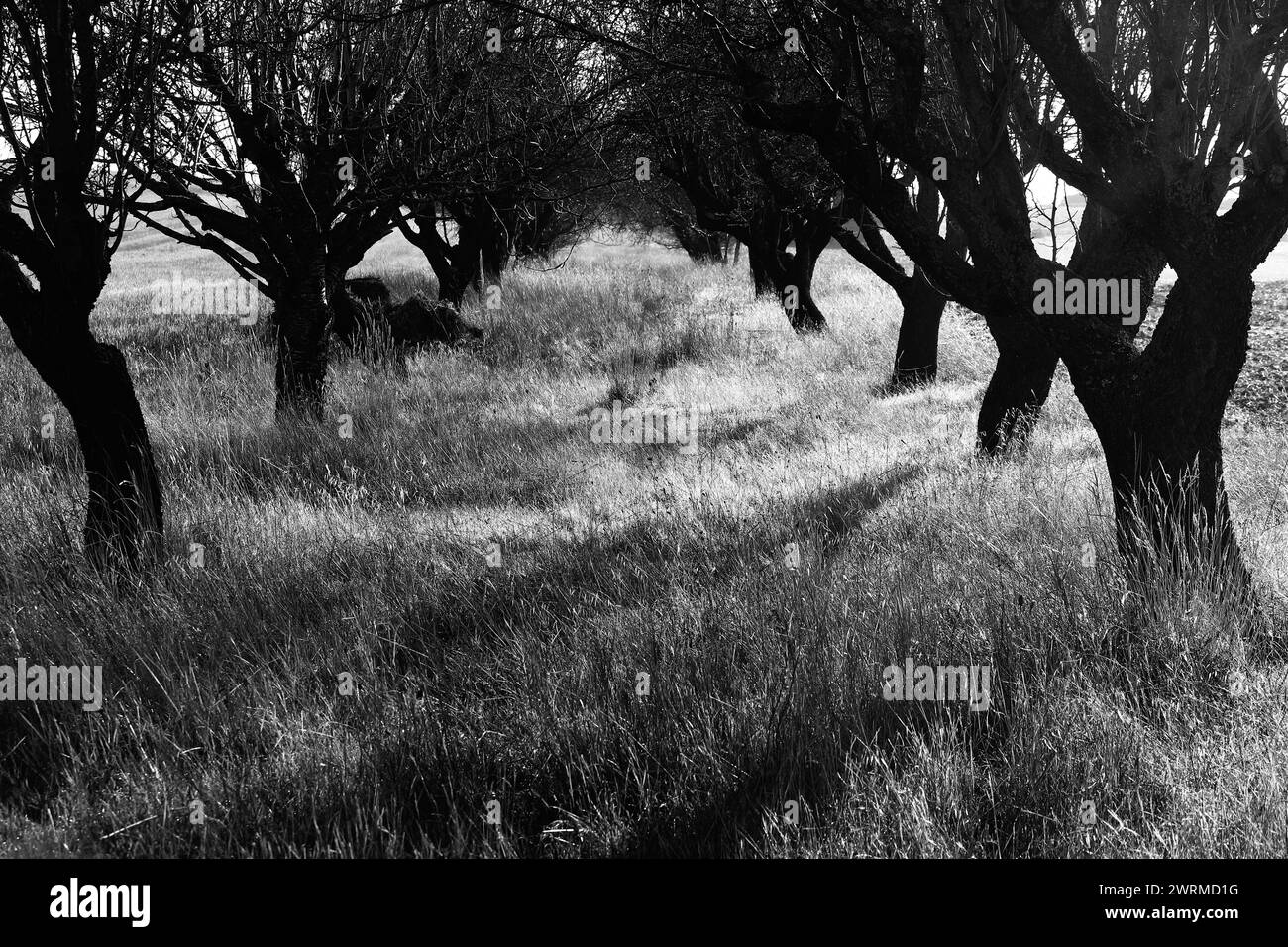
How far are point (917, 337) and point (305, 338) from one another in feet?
21.0

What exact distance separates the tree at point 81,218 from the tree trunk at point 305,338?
322 cm

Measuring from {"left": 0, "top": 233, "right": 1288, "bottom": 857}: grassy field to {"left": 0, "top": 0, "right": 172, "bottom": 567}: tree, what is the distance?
40 cm

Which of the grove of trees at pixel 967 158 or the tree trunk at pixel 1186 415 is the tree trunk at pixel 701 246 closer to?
the grove of trees at pixel 967 158

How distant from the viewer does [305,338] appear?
8.43 metres

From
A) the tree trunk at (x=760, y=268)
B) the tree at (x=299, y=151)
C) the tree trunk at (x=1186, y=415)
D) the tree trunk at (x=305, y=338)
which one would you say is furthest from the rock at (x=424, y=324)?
the tree trunk at (x=1186, y=415)

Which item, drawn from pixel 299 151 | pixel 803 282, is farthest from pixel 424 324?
pixel 803 282

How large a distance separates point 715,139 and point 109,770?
31.8ft

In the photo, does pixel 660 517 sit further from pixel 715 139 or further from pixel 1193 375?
pixel 715 139

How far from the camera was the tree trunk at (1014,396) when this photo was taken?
7.27m

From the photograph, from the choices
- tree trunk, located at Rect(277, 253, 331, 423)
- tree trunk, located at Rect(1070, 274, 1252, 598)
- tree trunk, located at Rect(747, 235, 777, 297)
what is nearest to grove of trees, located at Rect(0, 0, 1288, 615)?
tree trunk, located at Rect(1070, 274, 1252, 598)

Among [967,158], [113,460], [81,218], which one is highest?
[967,158]

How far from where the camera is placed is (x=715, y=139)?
1140cm

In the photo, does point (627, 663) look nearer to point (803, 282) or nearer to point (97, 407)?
point (97, 407)

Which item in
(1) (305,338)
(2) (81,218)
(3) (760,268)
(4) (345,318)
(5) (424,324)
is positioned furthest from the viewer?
(3) (760,268)
